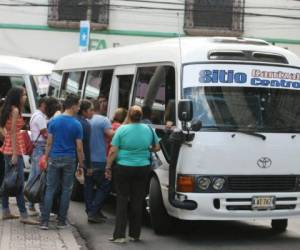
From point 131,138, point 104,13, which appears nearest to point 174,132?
point 131,138

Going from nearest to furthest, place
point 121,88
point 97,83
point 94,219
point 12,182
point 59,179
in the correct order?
1. point 59,179
2. point 12,182
3. point 94,219
4. point 121,88
5. point 97,83

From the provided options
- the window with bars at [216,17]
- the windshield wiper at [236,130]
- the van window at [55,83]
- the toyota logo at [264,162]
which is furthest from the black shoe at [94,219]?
the window with bars at [216,17]

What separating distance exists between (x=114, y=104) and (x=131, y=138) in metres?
2.51

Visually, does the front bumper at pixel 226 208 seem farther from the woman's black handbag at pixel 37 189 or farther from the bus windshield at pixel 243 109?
the woman's black handbag at pixel 37 189

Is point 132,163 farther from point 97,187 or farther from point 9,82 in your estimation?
point 9,82

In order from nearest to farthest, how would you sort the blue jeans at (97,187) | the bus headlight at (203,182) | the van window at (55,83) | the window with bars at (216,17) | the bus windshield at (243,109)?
the bus headlight at (203,182) < the bus windshield at (243,109) < the blue jeans at (97,187) < the van window at (55,83) < the window with bars at (216,17)

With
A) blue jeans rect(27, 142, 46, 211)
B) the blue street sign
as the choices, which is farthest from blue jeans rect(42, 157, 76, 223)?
the blue street sign

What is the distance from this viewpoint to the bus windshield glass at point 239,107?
8789 mm

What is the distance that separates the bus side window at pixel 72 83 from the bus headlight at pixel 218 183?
4.84 meters

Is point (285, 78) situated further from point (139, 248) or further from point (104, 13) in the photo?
point (104, 13)

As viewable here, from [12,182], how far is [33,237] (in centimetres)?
102

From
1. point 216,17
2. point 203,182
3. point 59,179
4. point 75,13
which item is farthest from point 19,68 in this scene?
point 216,17

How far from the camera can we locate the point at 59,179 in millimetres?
9164

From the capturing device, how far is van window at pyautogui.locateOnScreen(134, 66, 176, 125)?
9164mm
